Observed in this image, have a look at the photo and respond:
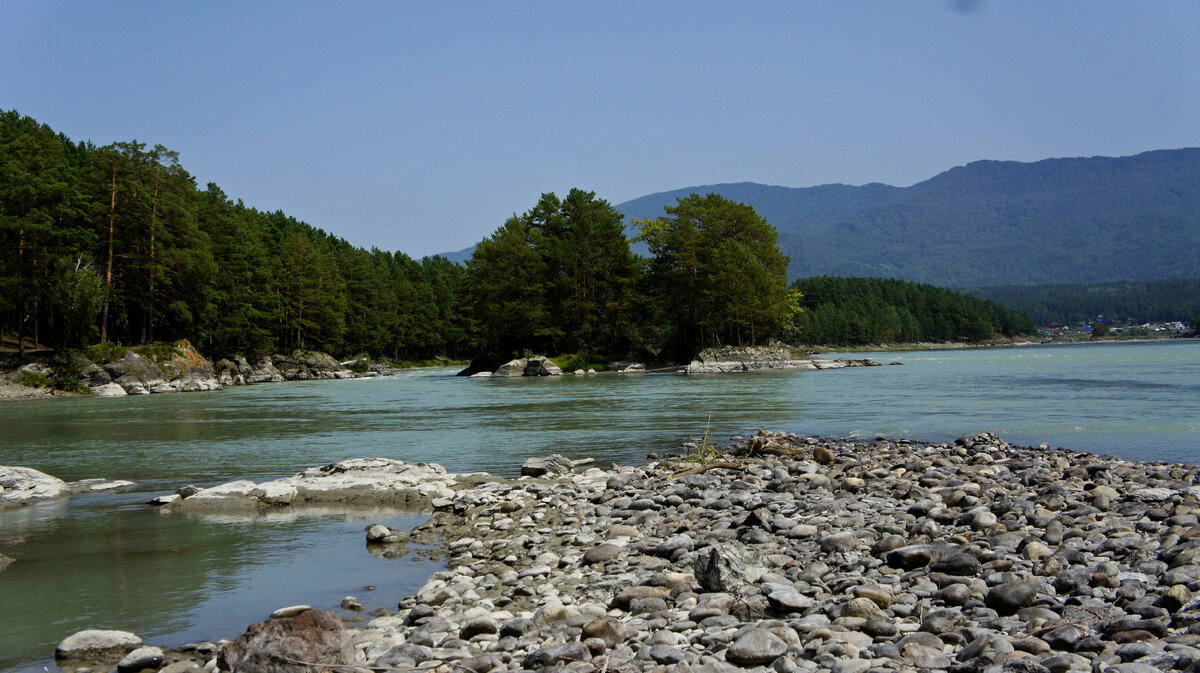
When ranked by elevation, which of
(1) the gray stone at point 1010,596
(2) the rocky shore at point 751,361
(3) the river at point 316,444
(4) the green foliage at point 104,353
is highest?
(4) the green foliage at point 104,353

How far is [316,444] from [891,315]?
6681 inches

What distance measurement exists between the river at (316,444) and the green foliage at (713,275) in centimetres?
2607

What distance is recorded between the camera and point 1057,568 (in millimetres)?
6824

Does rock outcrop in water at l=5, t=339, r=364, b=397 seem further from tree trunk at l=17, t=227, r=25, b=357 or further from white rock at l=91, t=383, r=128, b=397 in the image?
tree trunk at l=17, t=227, r=25, b=357

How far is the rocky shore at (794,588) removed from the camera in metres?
5.32

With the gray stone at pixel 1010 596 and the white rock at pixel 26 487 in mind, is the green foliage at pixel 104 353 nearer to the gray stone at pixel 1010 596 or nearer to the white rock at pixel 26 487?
the white rock at pixel 26 487

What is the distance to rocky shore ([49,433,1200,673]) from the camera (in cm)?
532

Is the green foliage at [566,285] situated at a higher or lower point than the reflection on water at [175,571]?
higher

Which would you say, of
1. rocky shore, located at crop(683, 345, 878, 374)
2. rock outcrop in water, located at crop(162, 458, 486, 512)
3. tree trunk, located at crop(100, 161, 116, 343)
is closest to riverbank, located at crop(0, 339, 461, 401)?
tree trunk, located at crop(100, 161, 116, 343)

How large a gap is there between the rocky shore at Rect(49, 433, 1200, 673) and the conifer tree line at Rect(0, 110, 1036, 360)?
56360 mm

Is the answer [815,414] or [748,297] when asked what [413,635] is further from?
[748,297]

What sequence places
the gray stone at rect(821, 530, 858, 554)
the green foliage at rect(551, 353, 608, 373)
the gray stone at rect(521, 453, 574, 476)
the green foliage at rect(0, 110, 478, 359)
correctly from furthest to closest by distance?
the green foliage at rect(551, 353, 608, 373) → the green foliage at rect(0, 110, 478, 359) → the gray stone at rect(521, 453, 574, 476) → the gray stone at rect(821, 530, 858, 554)

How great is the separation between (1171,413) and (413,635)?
1046 inches

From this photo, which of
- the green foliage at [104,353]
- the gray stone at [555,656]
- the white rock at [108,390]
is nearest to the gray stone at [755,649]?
the gray stone at [555,656]
